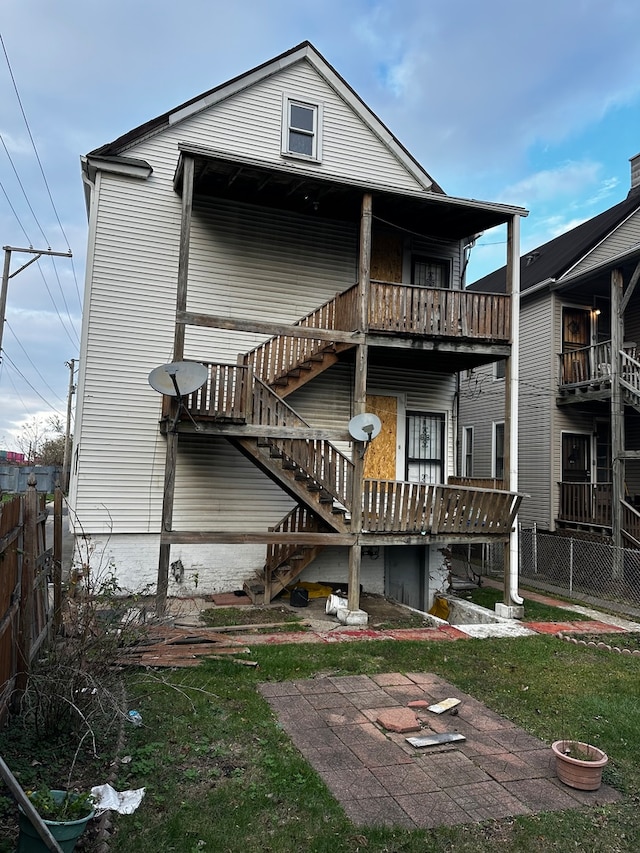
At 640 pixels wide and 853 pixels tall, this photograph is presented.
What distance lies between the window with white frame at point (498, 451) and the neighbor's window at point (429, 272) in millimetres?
7349

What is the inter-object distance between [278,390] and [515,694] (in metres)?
6.51

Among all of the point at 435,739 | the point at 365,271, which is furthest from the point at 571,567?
the point at 435,739

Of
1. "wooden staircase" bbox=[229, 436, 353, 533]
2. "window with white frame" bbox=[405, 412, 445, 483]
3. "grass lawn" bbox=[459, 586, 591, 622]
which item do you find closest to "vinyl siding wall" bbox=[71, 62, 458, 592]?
"window with white frame" bbox=[405, 412, 445, 483]

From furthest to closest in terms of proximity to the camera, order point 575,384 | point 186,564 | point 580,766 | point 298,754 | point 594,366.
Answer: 1. point 575,384
2. point 594,366
3. point 186,564
4. point 298,754
5. point 580,766

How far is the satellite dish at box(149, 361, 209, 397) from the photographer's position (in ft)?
29.3

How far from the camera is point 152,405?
38.4ft

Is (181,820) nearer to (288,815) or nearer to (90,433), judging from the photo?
(288,815)

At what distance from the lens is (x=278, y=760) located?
496 centimetres

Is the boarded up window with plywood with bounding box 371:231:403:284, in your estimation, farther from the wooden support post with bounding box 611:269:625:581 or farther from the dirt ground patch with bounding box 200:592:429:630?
the dirt ground patch with bounding box 200:592:429:630

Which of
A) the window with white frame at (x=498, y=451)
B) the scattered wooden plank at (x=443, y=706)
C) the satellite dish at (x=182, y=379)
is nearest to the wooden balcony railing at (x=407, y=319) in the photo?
the satellite dish at (x=182, y=379)

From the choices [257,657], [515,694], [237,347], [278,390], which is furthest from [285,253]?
[515,694]

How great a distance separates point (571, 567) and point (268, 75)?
43.0ft

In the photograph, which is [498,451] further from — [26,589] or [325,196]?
[26,589]

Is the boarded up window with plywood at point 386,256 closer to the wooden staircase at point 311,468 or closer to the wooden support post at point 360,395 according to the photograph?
the wooden support post at point 360,395
